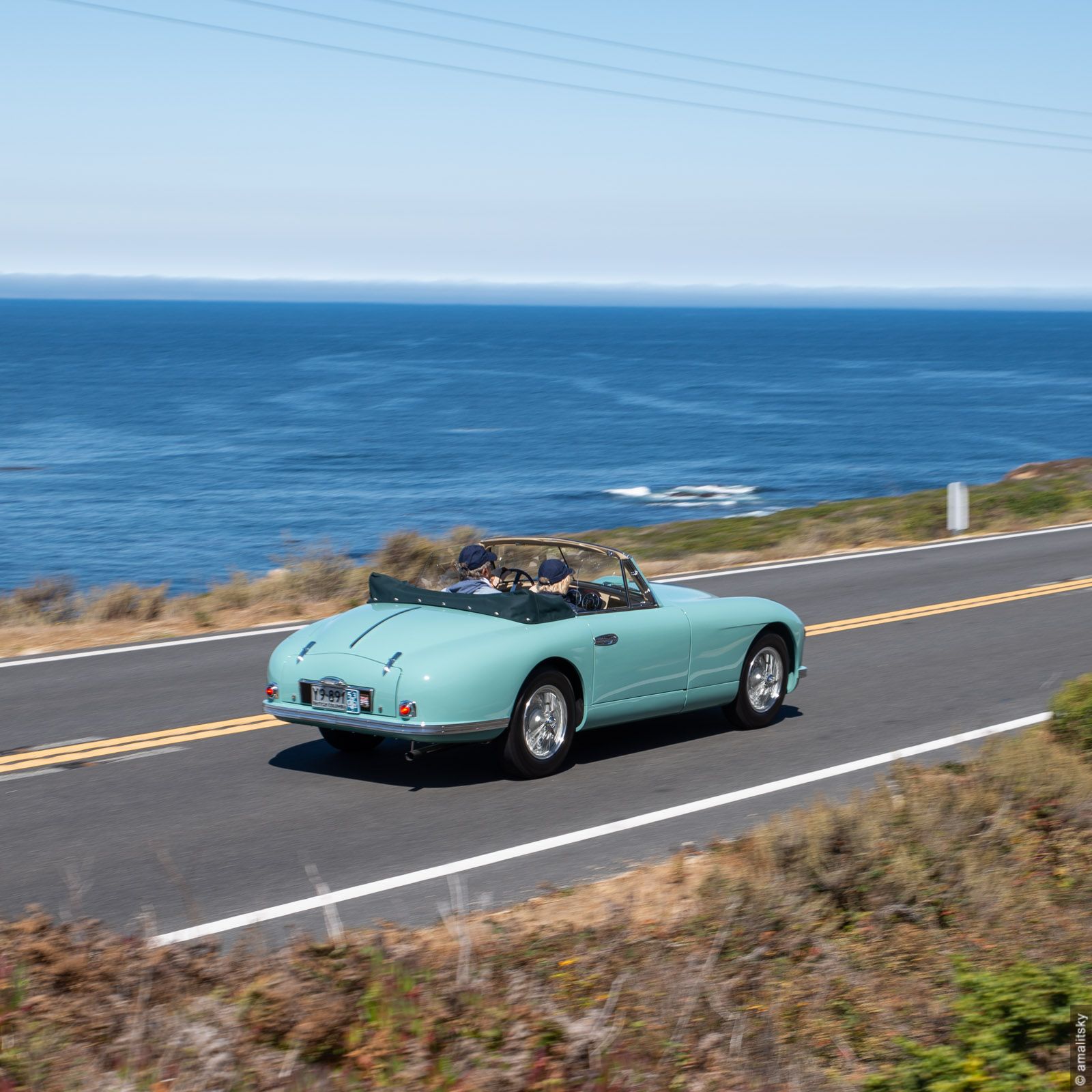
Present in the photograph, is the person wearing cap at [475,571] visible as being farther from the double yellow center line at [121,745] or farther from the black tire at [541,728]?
the double yellow center line at [121,745]

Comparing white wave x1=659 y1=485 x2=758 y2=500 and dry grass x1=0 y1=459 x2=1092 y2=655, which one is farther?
white wave x1=659 y1=485 x2=758 y2=500

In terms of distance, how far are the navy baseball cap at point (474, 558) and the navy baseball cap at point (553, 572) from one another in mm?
385

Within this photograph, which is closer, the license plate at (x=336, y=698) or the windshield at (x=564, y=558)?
the license plate at (x=336, y=698)

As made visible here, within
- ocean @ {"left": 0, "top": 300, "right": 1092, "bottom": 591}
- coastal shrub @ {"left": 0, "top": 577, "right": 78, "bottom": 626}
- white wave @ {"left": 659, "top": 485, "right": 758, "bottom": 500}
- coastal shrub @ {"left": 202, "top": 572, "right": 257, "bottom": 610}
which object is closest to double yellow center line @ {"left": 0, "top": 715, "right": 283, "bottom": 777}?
coastal shrub @ {"left": 202, "top": 572, "right": 257, "bottom": 610}

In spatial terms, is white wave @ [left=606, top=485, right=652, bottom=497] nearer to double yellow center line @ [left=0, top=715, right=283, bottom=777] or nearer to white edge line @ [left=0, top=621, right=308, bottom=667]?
white edge line @ [left=0, top=621, right=308, bottom=667]

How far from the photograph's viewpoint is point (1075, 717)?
9.59 meters

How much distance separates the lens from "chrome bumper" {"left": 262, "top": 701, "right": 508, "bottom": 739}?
27.2ft

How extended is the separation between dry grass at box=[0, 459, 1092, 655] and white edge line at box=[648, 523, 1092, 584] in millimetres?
713

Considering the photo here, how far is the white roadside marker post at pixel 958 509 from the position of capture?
966 inches

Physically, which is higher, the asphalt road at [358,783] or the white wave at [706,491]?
→ the white wave at [706,491]

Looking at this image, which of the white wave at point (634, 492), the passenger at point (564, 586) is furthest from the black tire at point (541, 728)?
the white wave at point (634, 492)

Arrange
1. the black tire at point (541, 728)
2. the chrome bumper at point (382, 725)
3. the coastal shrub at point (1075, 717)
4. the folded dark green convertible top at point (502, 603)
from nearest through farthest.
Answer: the chrome bumper at point (382, 725)
the black tire at point (541, 728)
the folded dark green convertible top at point (502, 603)
the coastal shrub at point (1075, 717)

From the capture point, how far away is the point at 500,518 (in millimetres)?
50875

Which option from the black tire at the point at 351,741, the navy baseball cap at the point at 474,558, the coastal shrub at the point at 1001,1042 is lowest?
→ the coastal shrub at the point at 1001,1042
